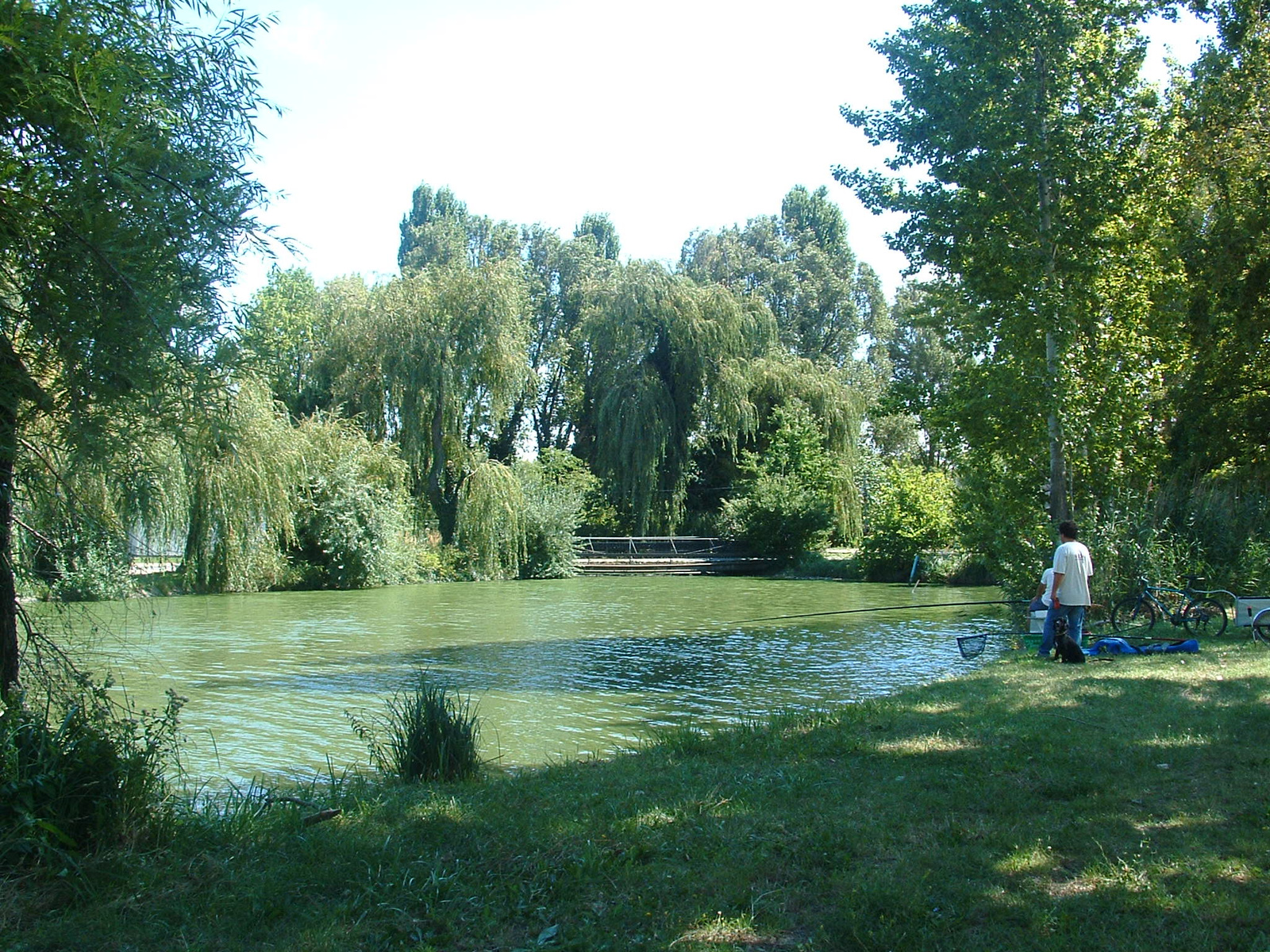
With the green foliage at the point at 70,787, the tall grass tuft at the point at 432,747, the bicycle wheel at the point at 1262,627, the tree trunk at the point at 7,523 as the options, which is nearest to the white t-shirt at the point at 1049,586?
the bicycle wheel at the point at 1262,627

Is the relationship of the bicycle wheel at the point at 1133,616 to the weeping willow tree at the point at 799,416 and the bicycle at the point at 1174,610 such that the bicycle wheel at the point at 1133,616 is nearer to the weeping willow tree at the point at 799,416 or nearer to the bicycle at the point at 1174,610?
the bicycle at the point at 1174,610

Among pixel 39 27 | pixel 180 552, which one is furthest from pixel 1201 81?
pixel 180 552

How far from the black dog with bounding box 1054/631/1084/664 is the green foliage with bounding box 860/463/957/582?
1963cm

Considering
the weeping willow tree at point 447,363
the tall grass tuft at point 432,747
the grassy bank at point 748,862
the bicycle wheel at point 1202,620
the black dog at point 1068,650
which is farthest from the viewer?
the weeping willow tree at point 447,363

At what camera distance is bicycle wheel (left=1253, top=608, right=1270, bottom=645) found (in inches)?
427

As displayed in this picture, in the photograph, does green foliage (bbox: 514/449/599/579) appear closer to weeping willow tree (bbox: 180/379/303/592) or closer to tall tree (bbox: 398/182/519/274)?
weeping willow tree (bbox: 180/379/303/592)

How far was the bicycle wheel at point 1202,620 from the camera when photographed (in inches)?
474

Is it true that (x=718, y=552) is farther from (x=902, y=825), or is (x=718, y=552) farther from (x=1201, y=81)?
(x=902, y=825)

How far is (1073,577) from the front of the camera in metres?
10.0

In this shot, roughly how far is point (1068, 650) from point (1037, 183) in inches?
295

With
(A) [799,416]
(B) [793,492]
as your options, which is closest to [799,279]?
(A) [799,416]

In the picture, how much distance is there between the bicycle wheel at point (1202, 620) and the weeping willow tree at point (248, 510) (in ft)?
56.8

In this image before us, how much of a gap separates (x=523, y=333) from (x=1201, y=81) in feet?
64.4

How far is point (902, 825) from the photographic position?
4.53 meters
